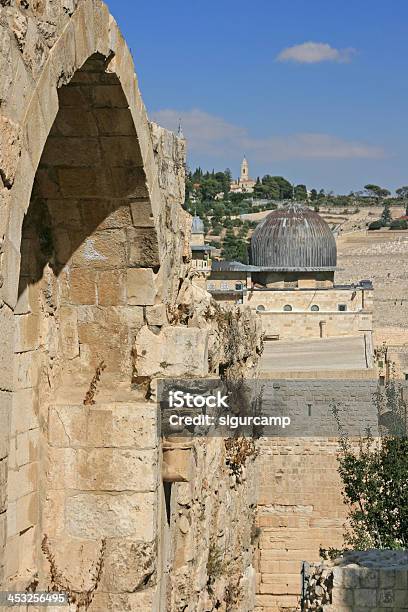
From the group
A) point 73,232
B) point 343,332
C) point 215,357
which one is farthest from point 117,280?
point 343,332

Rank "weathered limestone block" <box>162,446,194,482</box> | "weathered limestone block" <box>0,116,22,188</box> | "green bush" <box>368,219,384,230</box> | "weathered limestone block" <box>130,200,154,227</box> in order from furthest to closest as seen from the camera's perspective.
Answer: "green bush" <box>368,219,384,230</box> < "weathered limestone block" <box>162,446,194,482</box> < "weathered limestone block" <box>130,200,154,227</box> < "weathered limestone block" <box>0,116,22,188</box>

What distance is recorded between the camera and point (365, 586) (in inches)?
266

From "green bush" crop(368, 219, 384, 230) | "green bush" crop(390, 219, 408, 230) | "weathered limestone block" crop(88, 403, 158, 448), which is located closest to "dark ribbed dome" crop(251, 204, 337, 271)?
"weathered limestone block" crop(88, 403, 158, 448)

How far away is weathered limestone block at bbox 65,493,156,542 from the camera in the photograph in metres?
4.25

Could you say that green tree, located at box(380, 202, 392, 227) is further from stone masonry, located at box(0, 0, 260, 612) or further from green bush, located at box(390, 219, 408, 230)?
stone masonry, located at box(0, 0, 260, 612)

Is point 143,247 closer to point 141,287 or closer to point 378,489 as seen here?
point 141,287

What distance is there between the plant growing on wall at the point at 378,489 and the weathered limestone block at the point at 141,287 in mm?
5976

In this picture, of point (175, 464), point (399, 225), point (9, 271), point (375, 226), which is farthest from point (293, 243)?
point (375, 226)

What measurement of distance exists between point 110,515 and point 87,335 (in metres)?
0.86

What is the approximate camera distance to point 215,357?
5492mm

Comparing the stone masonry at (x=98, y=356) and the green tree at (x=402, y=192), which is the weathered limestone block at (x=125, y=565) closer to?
the stone masonry at (x=98, y=356)

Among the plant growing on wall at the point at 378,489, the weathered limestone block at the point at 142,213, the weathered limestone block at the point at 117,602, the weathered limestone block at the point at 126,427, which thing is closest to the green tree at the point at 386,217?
the plant growing on wall at the point at 378,489

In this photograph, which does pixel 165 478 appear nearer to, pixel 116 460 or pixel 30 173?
pixel 116 460

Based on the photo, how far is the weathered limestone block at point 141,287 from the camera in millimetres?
4473
